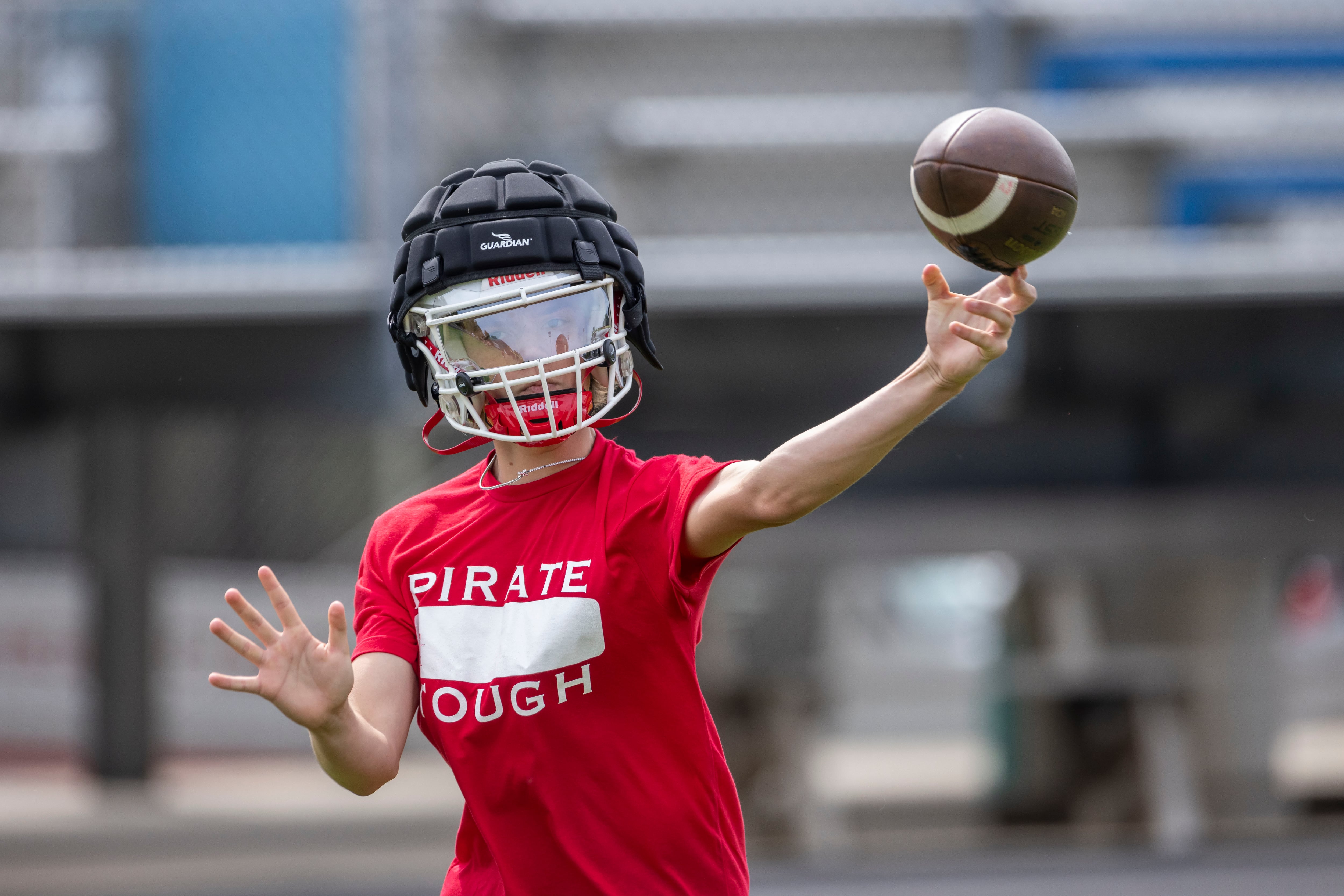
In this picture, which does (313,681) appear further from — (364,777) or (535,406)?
(535,406)

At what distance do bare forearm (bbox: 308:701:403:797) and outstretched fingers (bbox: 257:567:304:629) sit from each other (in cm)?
16

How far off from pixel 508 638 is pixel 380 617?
1.03 feet

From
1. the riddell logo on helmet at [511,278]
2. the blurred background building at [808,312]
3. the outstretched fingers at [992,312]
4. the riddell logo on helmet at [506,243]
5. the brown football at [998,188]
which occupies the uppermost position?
the brown football at [998,188]

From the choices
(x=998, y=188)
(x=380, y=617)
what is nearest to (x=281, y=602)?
(x=380, y=617)

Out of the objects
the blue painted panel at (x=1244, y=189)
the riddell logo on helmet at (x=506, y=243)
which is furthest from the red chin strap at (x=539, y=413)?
the blue painted panel at (x=1244, y=189)

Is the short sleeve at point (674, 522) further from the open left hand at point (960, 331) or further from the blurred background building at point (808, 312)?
the blurred background building at point (808, 312)

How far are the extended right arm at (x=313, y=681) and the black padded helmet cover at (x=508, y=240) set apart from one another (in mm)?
525

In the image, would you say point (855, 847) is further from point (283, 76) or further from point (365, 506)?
point (365, 506)

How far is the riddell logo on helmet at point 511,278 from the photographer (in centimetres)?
236

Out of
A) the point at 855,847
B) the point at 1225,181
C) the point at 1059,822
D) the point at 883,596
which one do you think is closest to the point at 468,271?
the point at 1225,181

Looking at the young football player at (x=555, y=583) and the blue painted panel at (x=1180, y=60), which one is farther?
the blue painted panel at (x=1180, y=60)

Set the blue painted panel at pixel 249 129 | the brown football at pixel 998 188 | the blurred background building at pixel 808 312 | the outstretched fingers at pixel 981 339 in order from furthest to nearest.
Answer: the blue painted panel at pixel 249 129 → the blurred background building at pixel 808 312 → the brown football at pixel 998 188 → the outstretched fingers at pixel 981 339

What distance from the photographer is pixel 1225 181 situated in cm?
750

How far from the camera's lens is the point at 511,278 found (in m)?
2.36
